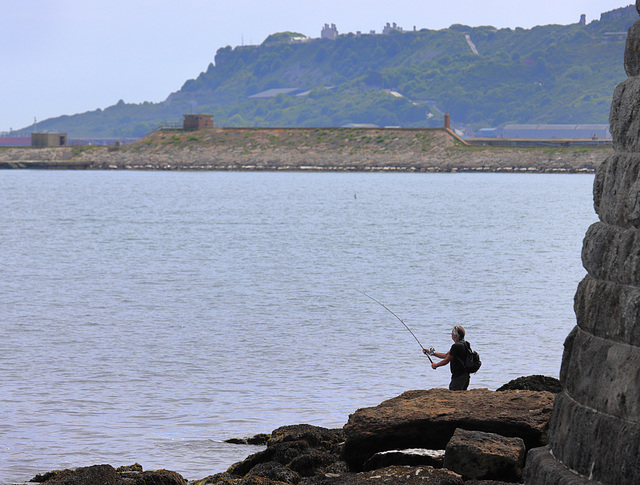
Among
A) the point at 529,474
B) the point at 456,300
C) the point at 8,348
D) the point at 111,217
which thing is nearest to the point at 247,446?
the point at 529,474

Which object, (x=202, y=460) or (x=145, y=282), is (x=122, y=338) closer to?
(x=202, y=460)

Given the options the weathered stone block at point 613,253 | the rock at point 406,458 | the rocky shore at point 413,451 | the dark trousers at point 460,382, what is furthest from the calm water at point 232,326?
the weathered stone block at point 613,253

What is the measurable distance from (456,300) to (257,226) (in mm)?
37052

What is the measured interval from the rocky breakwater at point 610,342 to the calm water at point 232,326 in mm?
5335

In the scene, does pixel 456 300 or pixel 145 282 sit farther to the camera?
pixel 145 282

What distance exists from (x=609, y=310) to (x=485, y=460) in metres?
→ 2.74

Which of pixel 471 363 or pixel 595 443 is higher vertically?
pixel 595 443

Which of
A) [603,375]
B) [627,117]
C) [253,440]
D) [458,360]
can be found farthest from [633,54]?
[253,440]

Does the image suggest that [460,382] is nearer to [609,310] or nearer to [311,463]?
[311,463]

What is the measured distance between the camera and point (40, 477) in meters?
9.34

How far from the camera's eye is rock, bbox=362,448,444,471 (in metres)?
8.12

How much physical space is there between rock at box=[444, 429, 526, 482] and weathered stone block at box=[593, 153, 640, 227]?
2.74 meters

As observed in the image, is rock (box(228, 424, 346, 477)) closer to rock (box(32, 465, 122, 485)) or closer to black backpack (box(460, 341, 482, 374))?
rock (box(32, 465, 122, 485))

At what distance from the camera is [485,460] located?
7594 millimetres
